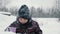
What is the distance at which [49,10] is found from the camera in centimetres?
689

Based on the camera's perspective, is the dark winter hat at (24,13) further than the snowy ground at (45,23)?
No


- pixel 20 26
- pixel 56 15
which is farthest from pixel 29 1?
pixel 20 26

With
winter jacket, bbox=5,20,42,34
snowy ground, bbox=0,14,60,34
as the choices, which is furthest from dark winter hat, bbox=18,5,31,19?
snowy ground, bbox=0,14,60,34

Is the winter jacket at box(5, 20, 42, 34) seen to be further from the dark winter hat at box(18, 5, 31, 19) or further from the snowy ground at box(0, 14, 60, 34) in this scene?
the snowy ground at box(0, 14, 60, 34)

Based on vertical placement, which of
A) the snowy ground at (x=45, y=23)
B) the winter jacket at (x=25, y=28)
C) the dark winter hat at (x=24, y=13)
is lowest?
the snowy ground at (x=45, y=23)

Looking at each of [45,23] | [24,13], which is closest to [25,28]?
[24,13]

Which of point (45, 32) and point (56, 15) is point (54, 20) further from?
point (45, 32)

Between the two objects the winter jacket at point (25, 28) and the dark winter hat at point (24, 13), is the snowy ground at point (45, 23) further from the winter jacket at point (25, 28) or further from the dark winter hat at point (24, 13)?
the dark winter hat at point (24, 13)

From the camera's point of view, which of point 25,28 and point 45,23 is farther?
point 45,23

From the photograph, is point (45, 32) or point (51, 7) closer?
point (45, 32)

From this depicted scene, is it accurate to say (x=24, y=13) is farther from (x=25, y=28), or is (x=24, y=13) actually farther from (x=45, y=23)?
(x=45, y=23)

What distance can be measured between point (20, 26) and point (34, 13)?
155 inches

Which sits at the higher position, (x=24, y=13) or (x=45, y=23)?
(x=24, y=13)

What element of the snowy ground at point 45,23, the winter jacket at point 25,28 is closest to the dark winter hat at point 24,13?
the winter jacket at point 25,28
